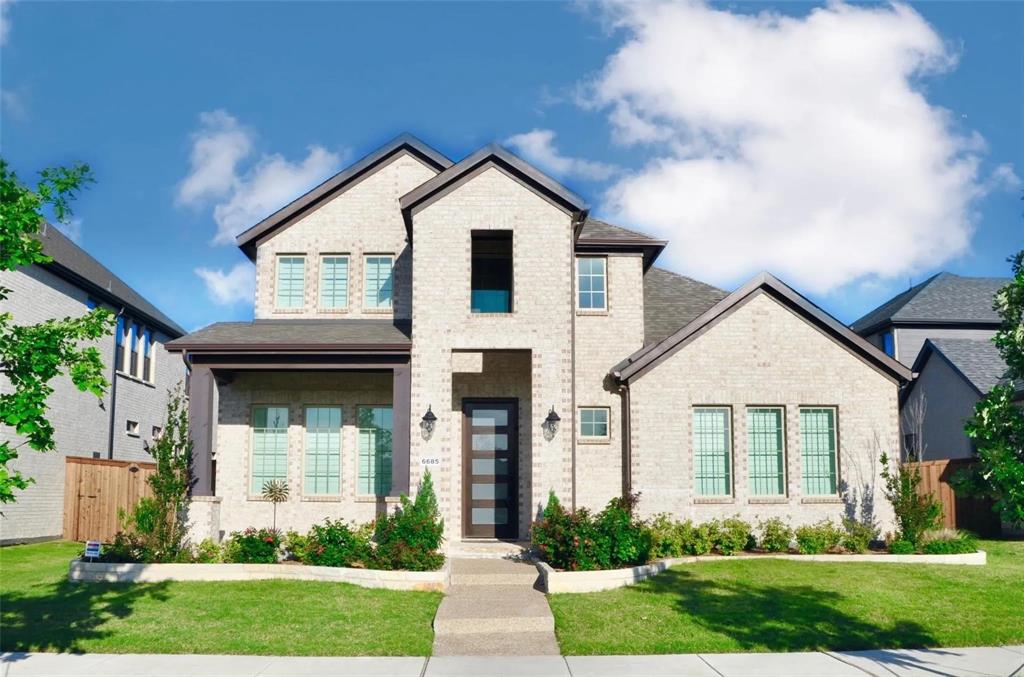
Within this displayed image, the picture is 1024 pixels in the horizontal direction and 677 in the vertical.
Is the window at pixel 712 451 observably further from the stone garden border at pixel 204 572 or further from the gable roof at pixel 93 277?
the gable roof at pixel 93 277

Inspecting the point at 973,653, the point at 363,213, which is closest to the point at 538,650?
the point at 973,653

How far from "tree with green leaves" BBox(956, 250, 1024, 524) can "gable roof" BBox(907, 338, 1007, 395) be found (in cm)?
1554

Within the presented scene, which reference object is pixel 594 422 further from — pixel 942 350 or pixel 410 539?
pixel 942 350

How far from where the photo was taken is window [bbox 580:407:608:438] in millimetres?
17766

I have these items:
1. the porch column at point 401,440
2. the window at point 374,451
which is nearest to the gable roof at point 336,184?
the window at point 374,451

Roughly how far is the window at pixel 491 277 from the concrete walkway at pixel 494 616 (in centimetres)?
607

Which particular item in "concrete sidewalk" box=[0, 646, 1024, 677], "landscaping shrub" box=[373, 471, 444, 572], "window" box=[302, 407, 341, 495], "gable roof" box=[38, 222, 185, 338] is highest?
"gable roof" box=[38, 222, 185, 338]

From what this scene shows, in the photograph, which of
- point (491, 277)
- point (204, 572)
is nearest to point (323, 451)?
point (204, 572)

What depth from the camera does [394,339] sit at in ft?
54.1

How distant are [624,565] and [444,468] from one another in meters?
3.95

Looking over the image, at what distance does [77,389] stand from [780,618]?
14.4m

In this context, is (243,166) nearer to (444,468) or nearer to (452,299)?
(452,299)

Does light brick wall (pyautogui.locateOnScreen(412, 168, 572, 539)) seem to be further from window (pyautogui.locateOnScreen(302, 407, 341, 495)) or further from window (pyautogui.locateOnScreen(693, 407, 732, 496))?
window (pyautogui.locateOnScreen(693, 407, 732, 496))

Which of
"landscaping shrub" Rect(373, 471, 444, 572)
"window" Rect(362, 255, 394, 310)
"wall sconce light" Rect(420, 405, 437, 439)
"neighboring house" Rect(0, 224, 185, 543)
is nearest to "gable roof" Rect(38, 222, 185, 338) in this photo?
"neighboring house" Rect(0, 224, 185, 543)
